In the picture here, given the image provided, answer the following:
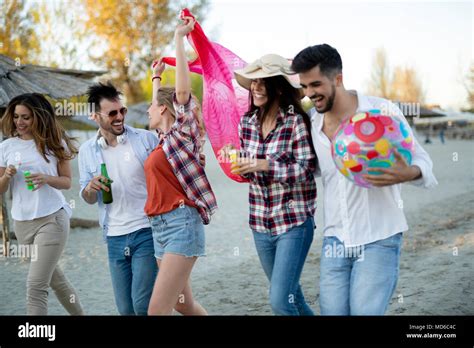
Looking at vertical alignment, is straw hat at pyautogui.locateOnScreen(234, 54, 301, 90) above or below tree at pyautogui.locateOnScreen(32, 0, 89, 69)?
below

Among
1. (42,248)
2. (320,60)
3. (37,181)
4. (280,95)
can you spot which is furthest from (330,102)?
(42,248)

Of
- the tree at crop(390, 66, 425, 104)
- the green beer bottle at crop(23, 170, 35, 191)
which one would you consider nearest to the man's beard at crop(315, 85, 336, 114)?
the green beer bottle at crop(23, 170, 35, 191)

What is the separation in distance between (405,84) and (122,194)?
179ft

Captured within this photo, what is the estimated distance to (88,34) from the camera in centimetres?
2256

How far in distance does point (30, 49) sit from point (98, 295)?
53.3 feet

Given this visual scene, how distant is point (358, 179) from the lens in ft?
9.58

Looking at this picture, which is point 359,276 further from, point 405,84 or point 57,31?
point 405,84

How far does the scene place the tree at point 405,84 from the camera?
54.8 metres

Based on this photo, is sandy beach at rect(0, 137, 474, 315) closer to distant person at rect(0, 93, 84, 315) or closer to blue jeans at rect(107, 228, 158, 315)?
distant person at rect(0, 93, 84, 315)

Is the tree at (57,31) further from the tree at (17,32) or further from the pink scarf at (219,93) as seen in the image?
the pink scarf at (219,93)

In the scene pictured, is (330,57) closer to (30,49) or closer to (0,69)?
(0,69)

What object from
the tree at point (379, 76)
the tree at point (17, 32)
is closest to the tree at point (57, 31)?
the tree at point (17, 32)

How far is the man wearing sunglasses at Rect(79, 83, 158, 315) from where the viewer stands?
11.9 feet
